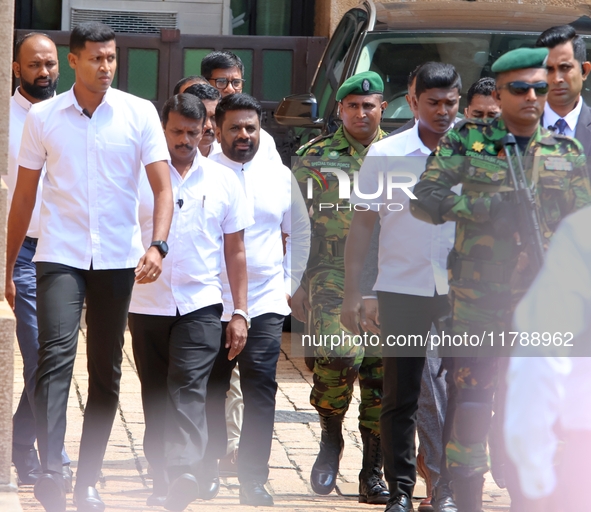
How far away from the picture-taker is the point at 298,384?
842 cm

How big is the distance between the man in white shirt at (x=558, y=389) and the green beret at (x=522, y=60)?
0.65m

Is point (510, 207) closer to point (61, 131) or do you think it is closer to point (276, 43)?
point (61, 131)

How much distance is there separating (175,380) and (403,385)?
102 cm

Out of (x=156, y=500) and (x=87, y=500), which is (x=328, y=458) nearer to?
(x=156, y=500)

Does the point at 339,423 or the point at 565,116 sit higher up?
the point at 565,116

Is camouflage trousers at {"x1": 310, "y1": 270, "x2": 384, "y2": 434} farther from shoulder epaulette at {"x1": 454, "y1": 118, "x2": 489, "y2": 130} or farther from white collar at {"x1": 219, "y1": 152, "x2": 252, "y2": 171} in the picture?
shoulder epaulette at {"x1": 454, "y1": 118, "x2": 489, "y2": 130}

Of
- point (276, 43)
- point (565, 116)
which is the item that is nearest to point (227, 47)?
point (276, 43)

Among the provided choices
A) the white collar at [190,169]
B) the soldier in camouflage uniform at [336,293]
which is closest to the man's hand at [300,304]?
the soldier in camouflage uniform at [336,293]

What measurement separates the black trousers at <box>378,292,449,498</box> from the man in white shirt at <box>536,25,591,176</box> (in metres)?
1.08

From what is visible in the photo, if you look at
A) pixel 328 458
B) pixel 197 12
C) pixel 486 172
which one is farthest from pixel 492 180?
pixel 197 12

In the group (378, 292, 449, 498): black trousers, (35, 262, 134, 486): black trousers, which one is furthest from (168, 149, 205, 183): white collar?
(378, 292, 449, 498): black trousers

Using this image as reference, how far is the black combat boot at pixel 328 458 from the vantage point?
611 centimetres

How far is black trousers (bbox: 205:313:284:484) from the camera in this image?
5.84 m

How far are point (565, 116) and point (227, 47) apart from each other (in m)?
5.87
